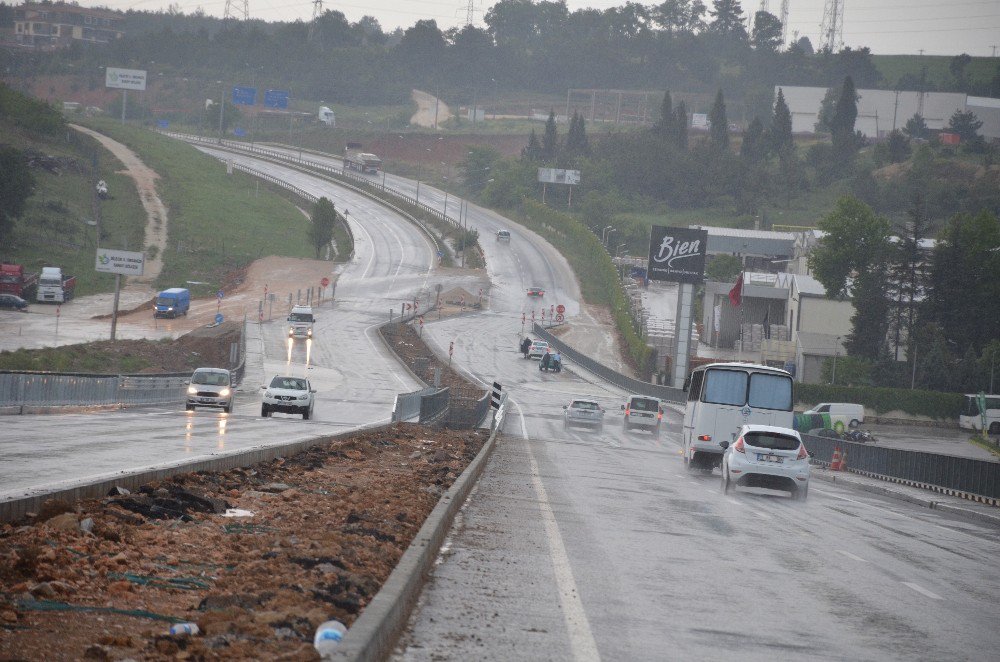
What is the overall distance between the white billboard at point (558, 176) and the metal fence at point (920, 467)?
132 metres

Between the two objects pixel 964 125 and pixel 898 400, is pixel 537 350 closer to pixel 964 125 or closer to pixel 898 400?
pixel 898 400

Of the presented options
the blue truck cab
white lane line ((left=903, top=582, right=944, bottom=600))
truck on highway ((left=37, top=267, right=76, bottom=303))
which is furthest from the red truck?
white lane line ((left=903, top=582, right=944, bottom=600))

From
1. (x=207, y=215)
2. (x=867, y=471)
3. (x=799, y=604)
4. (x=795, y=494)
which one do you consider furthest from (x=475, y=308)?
(x=799, y=604)

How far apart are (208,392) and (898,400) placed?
4953 cm

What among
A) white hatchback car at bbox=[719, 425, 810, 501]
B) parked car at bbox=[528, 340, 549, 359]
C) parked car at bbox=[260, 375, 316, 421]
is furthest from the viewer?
parked car at bbox=[528, 340, 549, 359]

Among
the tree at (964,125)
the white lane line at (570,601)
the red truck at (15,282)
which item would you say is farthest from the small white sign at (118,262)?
the tree at (964,125)

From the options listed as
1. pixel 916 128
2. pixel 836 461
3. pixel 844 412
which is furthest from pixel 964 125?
pixel 836 461

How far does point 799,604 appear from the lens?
11016 mm

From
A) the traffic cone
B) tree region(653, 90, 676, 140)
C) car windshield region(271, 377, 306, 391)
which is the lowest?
the traffic cone

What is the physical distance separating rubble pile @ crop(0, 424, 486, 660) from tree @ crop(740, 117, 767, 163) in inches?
6768

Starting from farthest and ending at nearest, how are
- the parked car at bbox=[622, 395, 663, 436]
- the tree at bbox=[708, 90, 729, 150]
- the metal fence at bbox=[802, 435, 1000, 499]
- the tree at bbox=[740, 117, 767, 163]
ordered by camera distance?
the tree at bbox=[708, 90, 729, 150] → the tree at bbox=[740, 117, 767, 163] → the parked car at bbox=[622, 395, 663, 436] → the metal fence at bbox=[802, 435, 1000, 499]

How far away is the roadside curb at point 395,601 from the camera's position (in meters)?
6.91

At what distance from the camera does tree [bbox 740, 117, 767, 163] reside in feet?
596

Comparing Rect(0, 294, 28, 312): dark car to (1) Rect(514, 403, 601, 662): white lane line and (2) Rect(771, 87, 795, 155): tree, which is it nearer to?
(1) Rect(514, 403, 601, 662): white lane line
